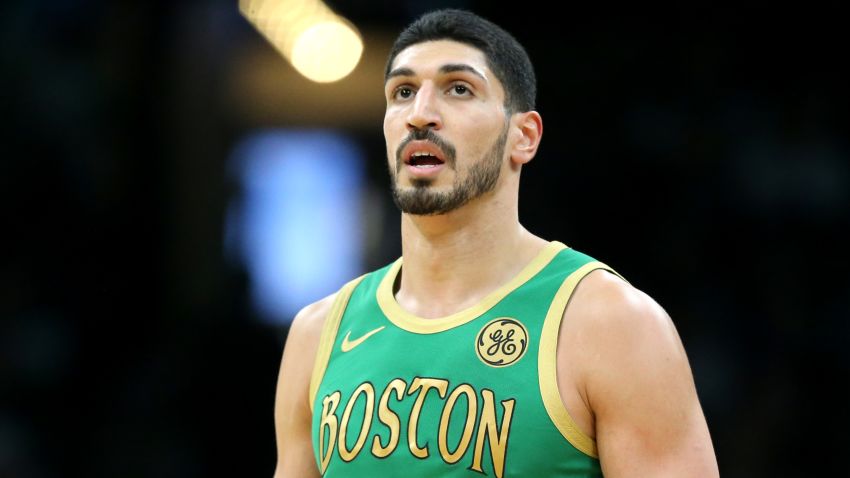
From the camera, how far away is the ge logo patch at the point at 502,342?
9.94 feet

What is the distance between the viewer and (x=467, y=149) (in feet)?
10.6

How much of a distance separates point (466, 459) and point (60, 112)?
620 cm

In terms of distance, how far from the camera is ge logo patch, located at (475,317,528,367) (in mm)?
3029

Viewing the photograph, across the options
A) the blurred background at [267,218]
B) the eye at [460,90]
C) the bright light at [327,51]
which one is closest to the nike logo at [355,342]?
the eye at [460,90]

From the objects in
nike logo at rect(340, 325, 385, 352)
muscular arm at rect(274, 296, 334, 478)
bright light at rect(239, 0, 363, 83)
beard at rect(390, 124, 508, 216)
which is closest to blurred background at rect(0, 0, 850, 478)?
bright light at rect(239, 0, 363, 83)

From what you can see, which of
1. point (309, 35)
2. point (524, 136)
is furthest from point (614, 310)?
point (309, 35)

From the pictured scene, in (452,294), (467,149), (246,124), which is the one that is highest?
(246,124)

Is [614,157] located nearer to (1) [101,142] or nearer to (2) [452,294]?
(1) [101,142]

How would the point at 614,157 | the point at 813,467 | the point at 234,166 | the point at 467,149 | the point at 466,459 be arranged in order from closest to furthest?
the point at 466,459
the point at 467,149
the point at 813,467
the point at 614,157
the point at 234,166

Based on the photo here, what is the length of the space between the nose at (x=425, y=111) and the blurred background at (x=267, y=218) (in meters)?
4.34

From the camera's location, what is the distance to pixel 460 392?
9.95ft

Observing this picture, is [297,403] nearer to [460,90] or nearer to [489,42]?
[460,90]

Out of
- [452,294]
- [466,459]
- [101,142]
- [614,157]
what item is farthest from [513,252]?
[101,142]

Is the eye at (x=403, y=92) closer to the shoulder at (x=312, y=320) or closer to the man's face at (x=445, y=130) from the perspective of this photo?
the man's face at (x=445, y=130)
